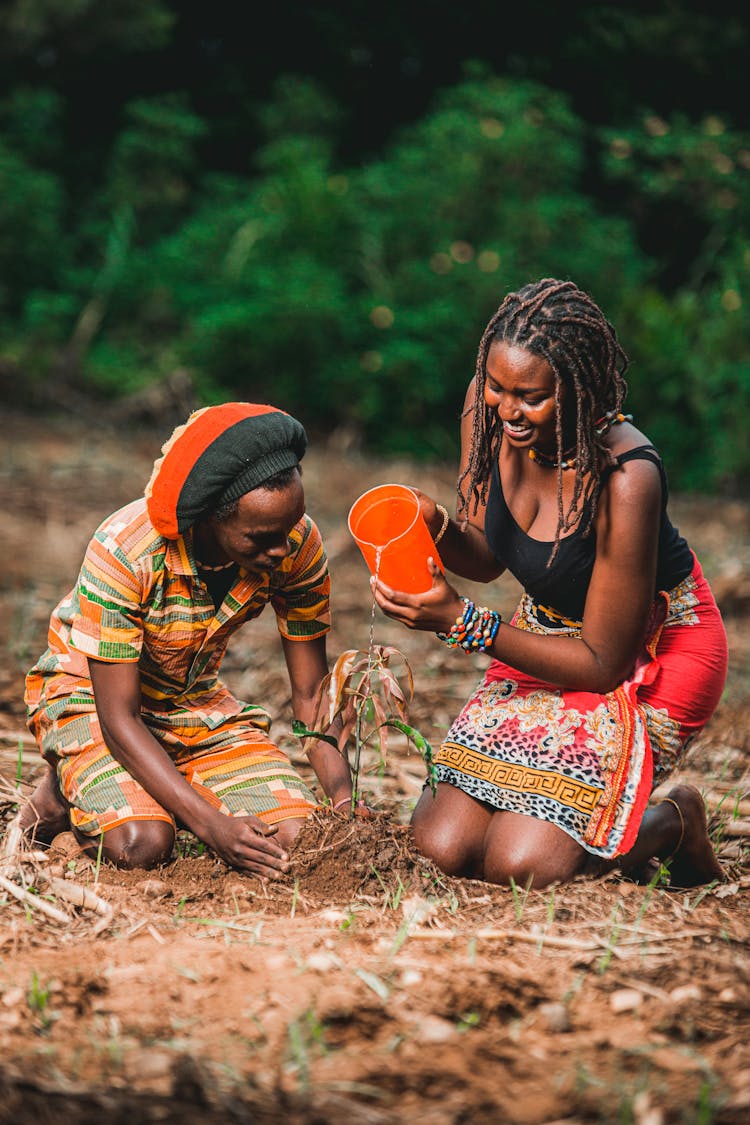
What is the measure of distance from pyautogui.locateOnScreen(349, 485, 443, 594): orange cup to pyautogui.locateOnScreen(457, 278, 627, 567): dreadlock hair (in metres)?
0.32

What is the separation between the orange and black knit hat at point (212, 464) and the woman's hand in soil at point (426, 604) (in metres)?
0.37

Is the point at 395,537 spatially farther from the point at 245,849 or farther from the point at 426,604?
the point at 245,849

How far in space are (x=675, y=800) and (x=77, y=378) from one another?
887cm

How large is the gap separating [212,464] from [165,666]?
0.63 metres

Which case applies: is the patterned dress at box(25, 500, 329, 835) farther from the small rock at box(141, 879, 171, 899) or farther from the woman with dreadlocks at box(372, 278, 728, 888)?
the woman with dreadlocks at box(372, 278, 728, 888)

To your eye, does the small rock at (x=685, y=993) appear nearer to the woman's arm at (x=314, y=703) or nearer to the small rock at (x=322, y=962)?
the small rock at (x=322, y=962)

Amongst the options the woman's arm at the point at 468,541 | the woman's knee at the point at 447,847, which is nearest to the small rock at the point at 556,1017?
the woman's knee at the point at 447,847

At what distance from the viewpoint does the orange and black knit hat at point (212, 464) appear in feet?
8.59

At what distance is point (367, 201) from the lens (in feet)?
37.0

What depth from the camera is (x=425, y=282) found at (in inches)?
415

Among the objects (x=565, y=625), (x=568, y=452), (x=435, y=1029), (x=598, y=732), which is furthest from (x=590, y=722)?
(x=435, y=1029)

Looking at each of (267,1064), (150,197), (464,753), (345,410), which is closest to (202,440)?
(464,753)

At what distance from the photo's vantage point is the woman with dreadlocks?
105 inches

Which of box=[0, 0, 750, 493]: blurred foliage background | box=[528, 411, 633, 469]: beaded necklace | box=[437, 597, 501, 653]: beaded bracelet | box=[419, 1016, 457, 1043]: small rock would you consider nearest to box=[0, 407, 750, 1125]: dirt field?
box=[419, 1016, 457, 1043]: small rock
